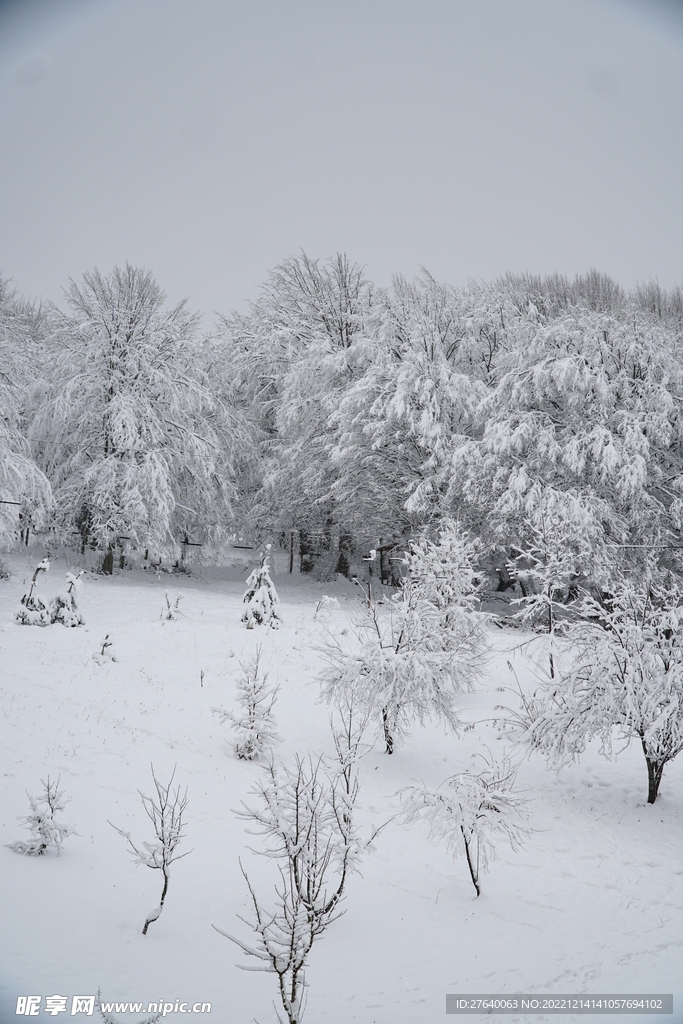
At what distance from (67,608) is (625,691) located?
12.5 m

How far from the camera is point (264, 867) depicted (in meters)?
7.58

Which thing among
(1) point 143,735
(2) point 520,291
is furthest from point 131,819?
(2) point 520,291

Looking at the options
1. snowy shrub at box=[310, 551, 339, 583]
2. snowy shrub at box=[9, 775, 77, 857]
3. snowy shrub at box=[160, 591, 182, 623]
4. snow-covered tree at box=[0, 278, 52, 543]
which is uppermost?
snow-covered tree at box=[0, 278, 52, 543]

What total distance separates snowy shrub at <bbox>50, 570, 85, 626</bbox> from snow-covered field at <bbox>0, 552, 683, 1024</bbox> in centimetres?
33

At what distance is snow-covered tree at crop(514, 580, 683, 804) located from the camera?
9219 millimetres

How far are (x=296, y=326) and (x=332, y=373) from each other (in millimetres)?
3358

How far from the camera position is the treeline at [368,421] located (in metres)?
18.3

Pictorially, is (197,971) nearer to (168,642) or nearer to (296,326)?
(168,642)

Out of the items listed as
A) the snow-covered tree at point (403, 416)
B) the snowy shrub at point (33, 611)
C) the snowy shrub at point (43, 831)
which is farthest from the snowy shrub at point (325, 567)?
the snowy shrub at point (43, 831)

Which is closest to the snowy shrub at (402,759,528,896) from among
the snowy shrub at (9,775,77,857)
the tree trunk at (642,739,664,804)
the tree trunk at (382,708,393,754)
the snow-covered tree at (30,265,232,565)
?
the tree trunk at (382,708,393,754)

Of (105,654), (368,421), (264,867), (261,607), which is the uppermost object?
(368,421)

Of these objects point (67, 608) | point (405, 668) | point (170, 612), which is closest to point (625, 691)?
point (405, 668)

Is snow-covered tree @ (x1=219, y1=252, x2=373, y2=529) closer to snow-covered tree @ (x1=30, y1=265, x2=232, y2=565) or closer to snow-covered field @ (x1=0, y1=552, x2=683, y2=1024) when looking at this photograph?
snow-covered tree @ (x1=30, y1=265, x2=232, y2=565)

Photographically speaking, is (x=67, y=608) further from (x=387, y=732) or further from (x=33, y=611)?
(x=387, y=732)
